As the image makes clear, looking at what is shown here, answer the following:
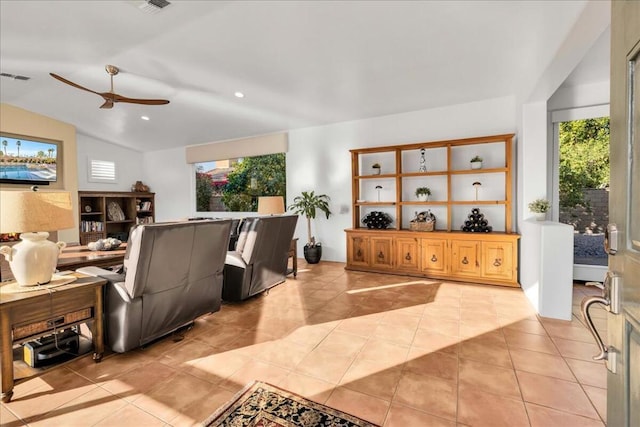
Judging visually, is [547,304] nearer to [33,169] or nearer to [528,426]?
[528,426]

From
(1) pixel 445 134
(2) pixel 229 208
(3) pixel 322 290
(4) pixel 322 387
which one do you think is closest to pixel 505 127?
(1) pixel 445 134

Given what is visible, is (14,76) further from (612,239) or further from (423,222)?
(612,239)

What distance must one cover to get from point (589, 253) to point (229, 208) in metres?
6.37

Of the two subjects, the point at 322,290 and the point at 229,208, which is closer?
the point at 322,290

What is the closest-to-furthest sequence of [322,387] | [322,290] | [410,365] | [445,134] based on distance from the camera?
[322,387] → [410,365] → [322,290] → [445,134]

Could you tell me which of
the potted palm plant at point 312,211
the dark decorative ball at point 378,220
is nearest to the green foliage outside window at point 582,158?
the dark decorative ball at point 378,220

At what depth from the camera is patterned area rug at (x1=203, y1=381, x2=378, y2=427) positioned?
1.59 meters

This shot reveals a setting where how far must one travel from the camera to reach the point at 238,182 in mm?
6738

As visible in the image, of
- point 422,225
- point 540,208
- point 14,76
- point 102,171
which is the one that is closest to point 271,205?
point 422,225

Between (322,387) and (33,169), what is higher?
(33,169)

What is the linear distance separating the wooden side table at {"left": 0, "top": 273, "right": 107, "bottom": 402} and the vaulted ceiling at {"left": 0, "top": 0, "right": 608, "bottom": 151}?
248cm

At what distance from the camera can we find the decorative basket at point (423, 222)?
4516 millimetres

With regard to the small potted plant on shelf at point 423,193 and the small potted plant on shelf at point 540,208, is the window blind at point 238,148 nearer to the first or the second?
the small potted plant on shelf at point 423,193

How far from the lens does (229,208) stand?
6.91m
